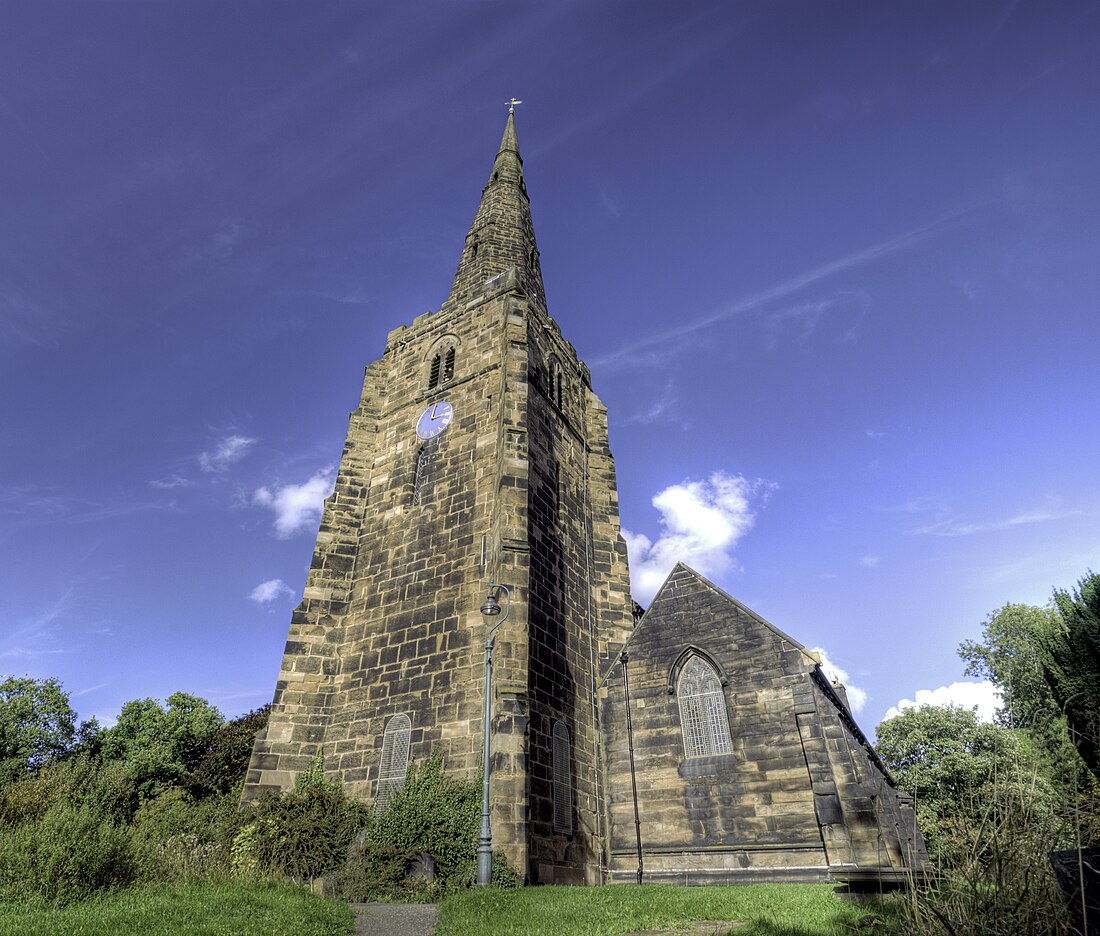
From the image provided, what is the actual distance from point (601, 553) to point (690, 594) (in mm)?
4253

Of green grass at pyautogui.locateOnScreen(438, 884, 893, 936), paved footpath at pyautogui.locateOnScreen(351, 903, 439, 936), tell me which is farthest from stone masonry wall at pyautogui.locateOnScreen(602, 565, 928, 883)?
paved footpath at pyautogui.locateOnScreen(351, 903, 439, 936)

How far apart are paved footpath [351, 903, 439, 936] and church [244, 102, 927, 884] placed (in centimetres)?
268

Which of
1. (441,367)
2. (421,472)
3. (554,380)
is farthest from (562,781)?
(441,367)

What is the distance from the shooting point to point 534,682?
14.8 m

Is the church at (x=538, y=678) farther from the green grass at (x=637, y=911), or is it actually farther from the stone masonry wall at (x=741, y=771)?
the green grass at (x=637, y=911)

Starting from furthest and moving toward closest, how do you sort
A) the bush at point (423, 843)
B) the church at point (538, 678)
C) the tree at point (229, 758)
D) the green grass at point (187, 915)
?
the tree at point (229, 758), the church at point (538, 678), the bush at point (423, 843), the green grass at point (187, 915)

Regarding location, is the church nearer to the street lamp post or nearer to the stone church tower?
the stone church tower

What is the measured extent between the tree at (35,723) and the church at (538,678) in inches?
1197

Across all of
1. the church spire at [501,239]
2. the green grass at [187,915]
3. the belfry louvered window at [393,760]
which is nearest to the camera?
the green grass at [187,915]

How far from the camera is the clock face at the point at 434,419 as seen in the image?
20.1 meters

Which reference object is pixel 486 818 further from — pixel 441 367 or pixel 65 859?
pixel 441 367

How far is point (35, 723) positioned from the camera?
1503 inches

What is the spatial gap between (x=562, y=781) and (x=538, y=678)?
242 cm

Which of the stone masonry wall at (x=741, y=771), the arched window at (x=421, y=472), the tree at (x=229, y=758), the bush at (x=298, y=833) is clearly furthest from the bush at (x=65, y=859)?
the tree at (x=229, y=758)
